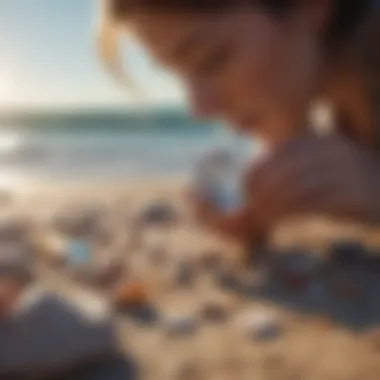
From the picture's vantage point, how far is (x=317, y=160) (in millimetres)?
513

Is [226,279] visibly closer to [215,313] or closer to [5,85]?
[215,313]

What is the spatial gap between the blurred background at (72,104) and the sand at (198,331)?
0.02 meters

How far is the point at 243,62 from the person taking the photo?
520 millimetres

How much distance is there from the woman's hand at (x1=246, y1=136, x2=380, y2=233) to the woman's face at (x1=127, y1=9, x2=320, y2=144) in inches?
0.8

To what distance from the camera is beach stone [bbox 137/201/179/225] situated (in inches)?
20.0

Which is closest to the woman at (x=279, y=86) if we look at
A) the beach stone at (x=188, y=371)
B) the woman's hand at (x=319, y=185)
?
the woman's hand at (x=319, y=185)

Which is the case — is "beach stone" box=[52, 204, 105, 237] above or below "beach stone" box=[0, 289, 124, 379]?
above

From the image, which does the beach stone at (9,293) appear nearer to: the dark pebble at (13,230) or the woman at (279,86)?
the dark pebble at (13,230)

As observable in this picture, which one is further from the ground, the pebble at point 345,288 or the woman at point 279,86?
the woman at point 279,86

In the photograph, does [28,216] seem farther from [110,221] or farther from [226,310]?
[226,310]

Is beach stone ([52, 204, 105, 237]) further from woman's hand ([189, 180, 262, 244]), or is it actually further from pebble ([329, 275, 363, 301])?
pebble ([329, 275, 363, 301])

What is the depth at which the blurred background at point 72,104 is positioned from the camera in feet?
1.65

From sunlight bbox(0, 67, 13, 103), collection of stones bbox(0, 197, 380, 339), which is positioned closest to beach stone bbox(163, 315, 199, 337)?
collection of stones bbox(0, 197, 380, 339)

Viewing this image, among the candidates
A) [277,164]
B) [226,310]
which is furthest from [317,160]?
[226,310]
